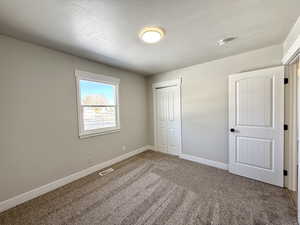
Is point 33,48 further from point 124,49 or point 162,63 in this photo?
point 162,63

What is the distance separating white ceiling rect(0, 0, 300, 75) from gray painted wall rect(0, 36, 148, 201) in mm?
322

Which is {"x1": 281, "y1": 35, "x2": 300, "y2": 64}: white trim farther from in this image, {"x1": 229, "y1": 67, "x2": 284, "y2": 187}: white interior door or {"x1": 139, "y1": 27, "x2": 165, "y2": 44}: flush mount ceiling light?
{"x1": 139, "y1": 27, "x2": 165, "y2": 44}: flush mount ceiling light

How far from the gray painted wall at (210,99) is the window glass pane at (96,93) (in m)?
1.84

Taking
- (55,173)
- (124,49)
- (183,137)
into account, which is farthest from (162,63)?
(55,173)

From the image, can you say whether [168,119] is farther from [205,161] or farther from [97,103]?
[97,103]

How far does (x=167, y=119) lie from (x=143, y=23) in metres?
2.82

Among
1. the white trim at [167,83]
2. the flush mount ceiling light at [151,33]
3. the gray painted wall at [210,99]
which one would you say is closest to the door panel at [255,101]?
the gray painted wall at [210,99]

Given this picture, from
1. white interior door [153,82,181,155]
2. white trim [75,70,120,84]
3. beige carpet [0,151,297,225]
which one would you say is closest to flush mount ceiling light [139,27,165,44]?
white trim [75,70,120,84]

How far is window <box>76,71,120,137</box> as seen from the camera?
107 inches

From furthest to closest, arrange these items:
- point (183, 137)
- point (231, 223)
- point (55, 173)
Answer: point (183, 137) → point (55, 173) → point (231, 223)

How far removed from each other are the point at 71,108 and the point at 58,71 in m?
0.72

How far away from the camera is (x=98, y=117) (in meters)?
3.06

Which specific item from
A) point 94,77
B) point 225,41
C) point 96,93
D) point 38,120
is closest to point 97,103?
point 96,93

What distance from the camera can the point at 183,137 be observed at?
141 inches
